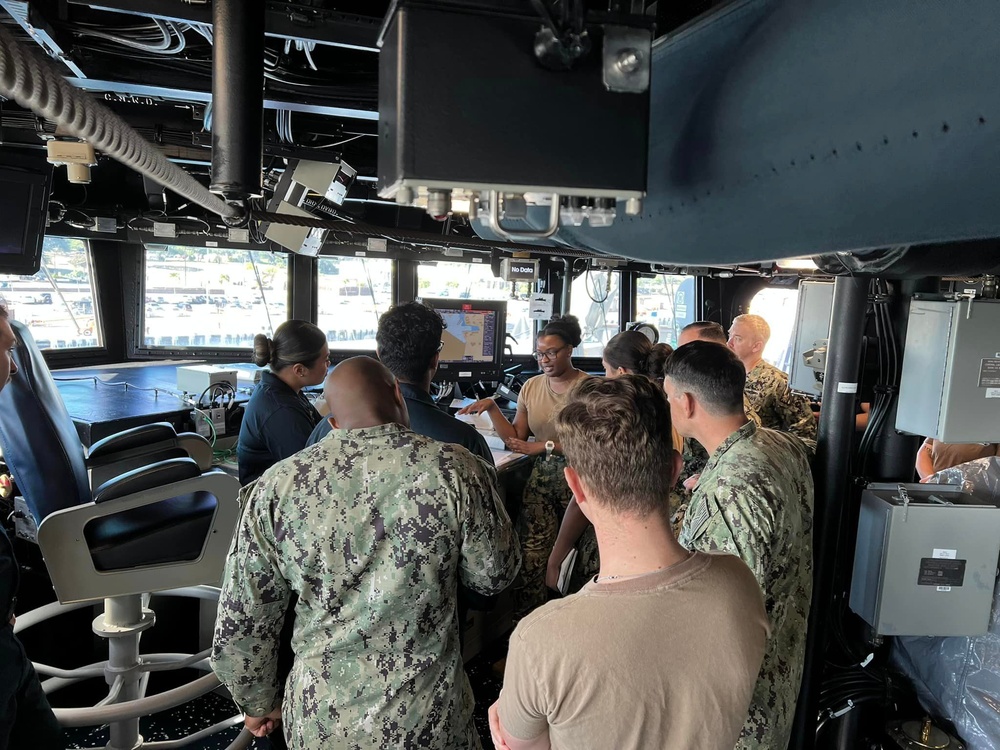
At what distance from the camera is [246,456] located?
2443 mm

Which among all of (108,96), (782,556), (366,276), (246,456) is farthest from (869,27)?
(366,276)

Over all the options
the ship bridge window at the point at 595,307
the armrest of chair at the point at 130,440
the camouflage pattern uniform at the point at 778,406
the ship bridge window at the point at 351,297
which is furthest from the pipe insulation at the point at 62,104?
the ship bridge window at the point at 595,307

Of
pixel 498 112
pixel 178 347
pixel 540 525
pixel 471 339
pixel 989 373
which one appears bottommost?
pixel 540 525

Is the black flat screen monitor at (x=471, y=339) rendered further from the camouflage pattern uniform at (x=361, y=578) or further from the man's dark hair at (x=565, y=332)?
the camouflage pattern uniform at (x=361, y=578)

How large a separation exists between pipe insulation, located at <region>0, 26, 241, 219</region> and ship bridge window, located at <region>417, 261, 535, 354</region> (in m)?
4.10

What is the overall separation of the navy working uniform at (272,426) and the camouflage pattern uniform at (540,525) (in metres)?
1.20

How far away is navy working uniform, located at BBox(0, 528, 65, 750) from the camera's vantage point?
145 cm

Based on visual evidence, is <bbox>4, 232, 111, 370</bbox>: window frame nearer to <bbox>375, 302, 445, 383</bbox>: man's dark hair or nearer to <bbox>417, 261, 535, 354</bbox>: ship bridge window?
<bbox>417, 261, 535, 354</bbox>: ship bridge window

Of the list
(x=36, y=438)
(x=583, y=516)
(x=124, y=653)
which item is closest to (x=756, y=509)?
(x=583, y=516)

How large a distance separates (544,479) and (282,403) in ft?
4.51

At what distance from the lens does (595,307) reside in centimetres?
636

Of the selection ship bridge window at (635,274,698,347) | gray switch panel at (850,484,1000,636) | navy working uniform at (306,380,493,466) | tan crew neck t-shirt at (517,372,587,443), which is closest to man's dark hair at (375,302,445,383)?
navy working uniform at (306,380,493,466)

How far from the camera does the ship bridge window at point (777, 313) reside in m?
6.77

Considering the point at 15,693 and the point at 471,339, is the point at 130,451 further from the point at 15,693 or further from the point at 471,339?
the point at 471,339
